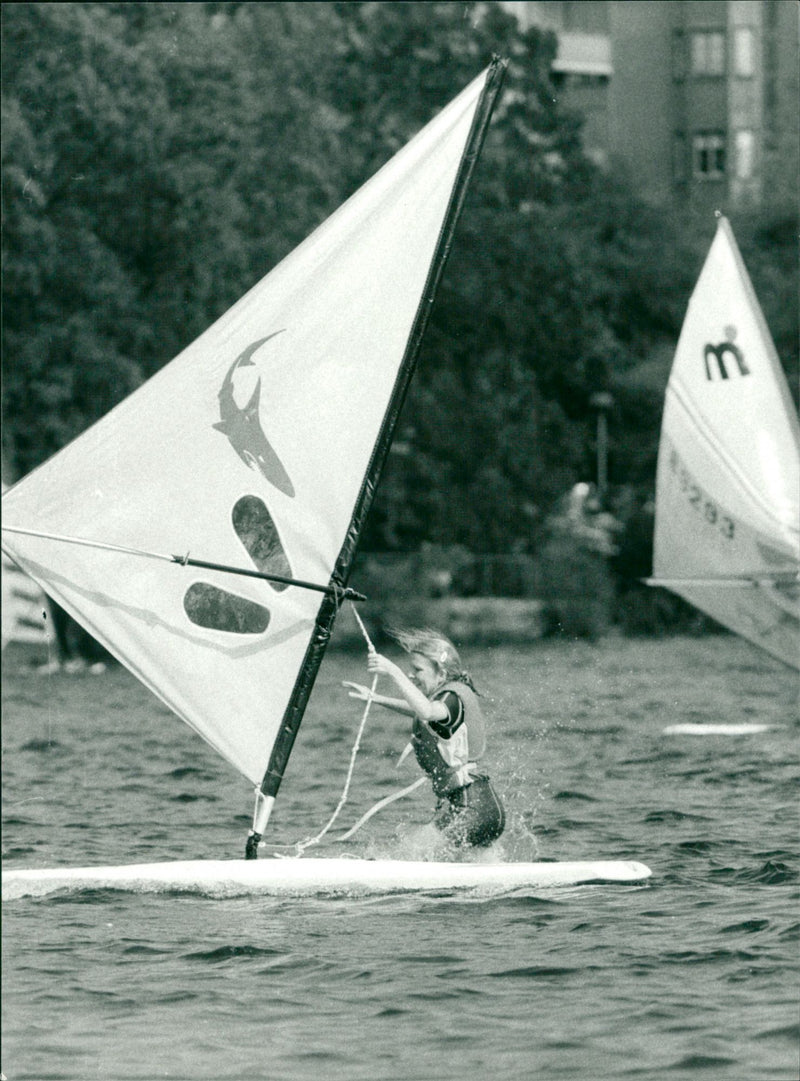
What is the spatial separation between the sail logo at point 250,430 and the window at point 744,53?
28.9 metres

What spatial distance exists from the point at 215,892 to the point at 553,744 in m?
8.55

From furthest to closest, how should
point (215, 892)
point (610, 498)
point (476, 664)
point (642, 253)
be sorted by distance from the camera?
point (642, 253), point (610, 498), point (476, 664), point (215, 892)

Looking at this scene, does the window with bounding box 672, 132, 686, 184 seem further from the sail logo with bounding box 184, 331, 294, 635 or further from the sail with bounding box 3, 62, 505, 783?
the sail logo with bounding box 184, 331, 294, 635

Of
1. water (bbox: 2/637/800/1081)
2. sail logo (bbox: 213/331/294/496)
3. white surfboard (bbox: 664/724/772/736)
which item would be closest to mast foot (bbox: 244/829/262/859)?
water (bbox: 2/637/800/1081)

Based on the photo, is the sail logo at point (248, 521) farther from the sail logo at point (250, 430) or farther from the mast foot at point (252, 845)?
the mast foot at point (252, 845)

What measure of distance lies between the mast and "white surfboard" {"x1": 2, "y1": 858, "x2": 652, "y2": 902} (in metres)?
0.20

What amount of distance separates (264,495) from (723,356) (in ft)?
29.7

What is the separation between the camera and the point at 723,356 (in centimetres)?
1853

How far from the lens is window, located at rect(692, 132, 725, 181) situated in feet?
148

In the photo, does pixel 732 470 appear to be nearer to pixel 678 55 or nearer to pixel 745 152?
pixel 678 55

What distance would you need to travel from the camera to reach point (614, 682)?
26797 millimetres

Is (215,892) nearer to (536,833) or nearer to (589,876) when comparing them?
(589,876)

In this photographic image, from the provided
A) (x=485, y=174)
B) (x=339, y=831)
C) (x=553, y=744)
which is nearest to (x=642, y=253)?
(x=485, y=174)

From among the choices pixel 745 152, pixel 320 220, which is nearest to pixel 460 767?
pixel 320 220
